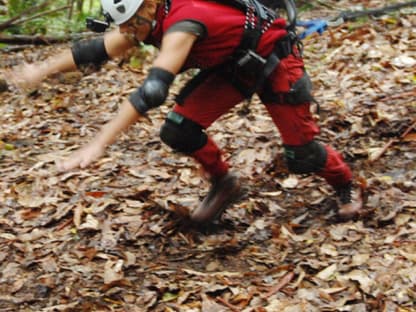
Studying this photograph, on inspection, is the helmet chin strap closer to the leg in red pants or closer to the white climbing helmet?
the white climbing helmet

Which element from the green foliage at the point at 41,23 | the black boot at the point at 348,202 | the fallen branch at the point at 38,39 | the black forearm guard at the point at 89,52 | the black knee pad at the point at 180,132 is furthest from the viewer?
the green foliage at the point at 41,23

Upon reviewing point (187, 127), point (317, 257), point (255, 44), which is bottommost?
point (317, 257)

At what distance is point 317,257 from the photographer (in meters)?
4.15

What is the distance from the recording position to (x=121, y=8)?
354 cm

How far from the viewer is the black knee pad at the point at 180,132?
4.27m

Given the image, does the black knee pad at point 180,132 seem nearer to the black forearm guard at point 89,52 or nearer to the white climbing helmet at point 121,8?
the black forearm guard at point 89,52

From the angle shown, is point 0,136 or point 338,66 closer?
point 0,136

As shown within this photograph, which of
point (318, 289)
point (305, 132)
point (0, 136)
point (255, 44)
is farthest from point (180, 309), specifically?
point (0, 136)

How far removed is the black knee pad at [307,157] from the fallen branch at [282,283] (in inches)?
34.5

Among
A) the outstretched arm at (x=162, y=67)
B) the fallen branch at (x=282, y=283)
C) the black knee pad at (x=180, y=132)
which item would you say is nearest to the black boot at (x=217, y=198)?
the black knee pad at (x=180, y=132)

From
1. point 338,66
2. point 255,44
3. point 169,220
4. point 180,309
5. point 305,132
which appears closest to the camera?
point 180,309

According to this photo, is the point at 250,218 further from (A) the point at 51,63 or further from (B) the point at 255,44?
(A) the point at 51,63

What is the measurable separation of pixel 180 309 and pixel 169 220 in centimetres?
125

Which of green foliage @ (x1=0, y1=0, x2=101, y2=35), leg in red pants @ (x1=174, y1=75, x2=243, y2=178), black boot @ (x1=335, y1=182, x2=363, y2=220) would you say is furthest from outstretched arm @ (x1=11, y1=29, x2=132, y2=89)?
green foliage @ (x1=0, y1=0, x2=101, y2=35)
